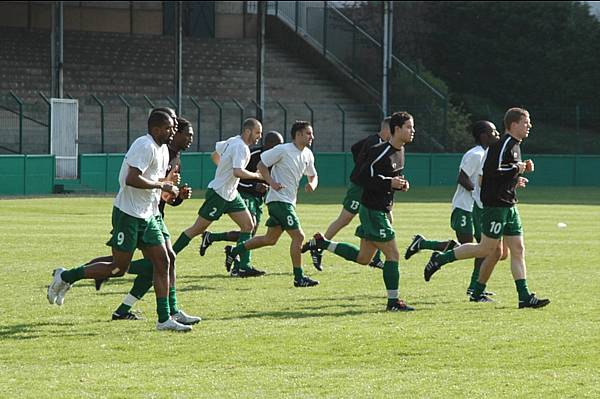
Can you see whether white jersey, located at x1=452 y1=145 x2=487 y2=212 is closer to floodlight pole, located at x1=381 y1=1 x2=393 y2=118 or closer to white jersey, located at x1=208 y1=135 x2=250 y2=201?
white jersey, located at x1=208 y1=135 x2=250 y2=201

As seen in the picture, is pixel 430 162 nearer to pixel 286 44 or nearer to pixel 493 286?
pixel 286 44

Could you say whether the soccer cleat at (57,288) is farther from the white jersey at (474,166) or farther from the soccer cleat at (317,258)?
the white jersey at (474,166)

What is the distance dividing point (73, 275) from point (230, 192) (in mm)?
4858

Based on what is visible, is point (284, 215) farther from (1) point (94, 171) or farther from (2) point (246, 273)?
(1) point (94, 171)

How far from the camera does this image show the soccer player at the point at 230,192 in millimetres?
16469

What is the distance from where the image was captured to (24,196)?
116 feet

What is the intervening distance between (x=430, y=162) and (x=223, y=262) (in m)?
28.5

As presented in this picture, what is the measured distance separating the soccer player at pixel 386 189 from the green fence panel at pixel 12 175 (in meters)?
→ 24.0

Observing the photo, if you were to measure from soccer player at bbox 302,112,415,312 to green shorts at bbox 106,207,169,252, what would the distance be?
2646mm

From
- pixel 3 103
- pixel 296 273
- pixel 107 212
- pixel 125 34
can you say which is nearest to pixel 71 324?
pixel 296 273

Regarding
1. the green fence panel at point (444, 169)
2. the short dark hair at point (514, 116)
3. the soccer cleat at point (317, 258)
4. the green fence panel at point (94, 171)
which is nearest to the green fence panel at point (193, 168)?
the green fence panel at point (94, 171)

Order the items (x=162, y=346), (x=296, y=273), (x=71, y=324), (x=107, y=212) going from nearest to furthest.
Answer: (x=162, y=346), (x=71, y=324), (x=296, y=273), (x=107, y=212)

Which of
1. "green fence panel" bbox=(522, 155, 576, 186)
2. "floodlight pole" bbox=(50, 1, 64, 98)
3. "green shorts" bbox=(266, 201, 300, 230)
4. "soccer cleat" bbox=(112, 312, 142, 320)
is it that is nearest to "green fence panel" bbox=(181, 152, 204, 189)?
"floodlight pole" bbox=(50, 1, 64, 98)

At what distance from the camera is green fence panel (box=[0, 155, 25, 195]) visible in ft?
118
